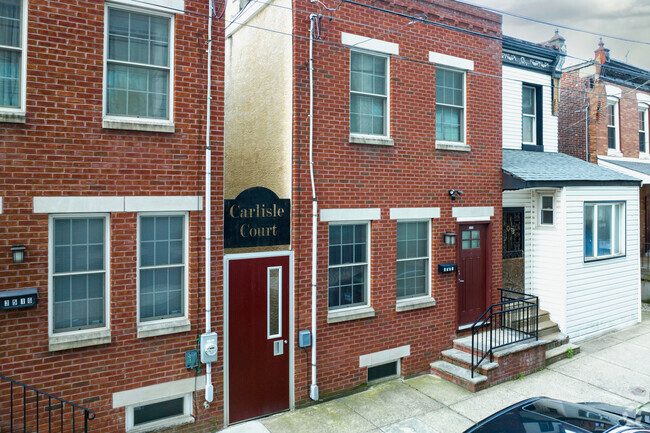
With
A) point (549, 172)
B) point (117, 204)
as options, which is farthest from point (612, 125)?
point (117, 204)

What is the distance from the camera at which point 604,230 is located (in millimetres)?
12328

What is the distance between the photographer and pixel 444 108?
995 cm

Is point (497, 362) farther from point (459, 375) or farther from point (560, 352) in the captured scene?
point (560, 352)

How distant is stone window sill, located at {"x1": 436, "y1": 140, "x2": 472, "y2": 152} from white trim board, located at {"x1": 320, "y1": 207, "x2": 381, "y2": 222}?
6.78 ft

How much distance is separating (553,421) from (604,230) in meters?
9.53

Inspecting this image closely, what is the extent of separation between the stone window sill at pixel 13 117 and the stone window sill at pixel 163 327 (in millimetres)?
3066

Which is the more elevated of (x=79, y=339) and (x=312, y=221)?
(x=312, y=221)

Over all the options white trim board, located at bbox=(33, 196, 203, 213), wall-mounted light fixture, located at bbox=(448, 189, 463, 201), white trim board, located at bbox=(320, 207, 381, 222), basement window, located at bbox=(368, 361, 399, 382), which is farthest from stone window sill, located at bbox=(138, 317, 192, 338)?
wall-mounted light fixture, located at bbox=(448, 189, 463, 201)

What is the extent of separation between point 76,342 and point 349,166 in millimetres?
5096

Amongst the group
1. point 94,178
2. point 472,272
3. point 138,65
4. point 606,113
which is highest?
point 606,113

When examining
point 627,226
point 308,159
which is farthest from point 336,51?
point 627,226

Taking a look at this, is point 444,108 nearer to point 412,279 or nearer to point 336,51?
point 336,51

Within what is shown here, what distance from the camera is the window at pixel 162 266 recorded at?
6715 millimetres

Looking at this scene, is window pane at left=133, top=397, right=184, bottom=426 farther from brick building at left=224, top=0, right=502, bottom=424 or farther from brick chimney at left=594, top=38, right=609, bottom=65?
brick chimney at left=594, top=38, right=609, bottom=65
